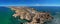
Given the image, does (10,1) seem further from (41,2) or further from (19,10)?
(41,2)

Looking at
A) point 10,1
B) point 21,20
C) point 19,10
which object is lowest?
point 21,20

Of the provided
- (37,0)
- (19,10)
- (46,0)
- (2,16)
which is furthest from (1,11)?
(46,0)

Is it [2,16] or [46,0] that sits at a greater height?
[46,0]

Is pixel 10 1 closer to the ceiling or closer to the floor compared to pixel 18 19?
closer to the ceiling

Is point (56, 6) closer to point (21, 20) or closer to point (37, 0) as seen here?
point (37, 0)

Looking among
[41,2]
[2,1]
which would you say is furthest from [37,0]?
[2,1]
